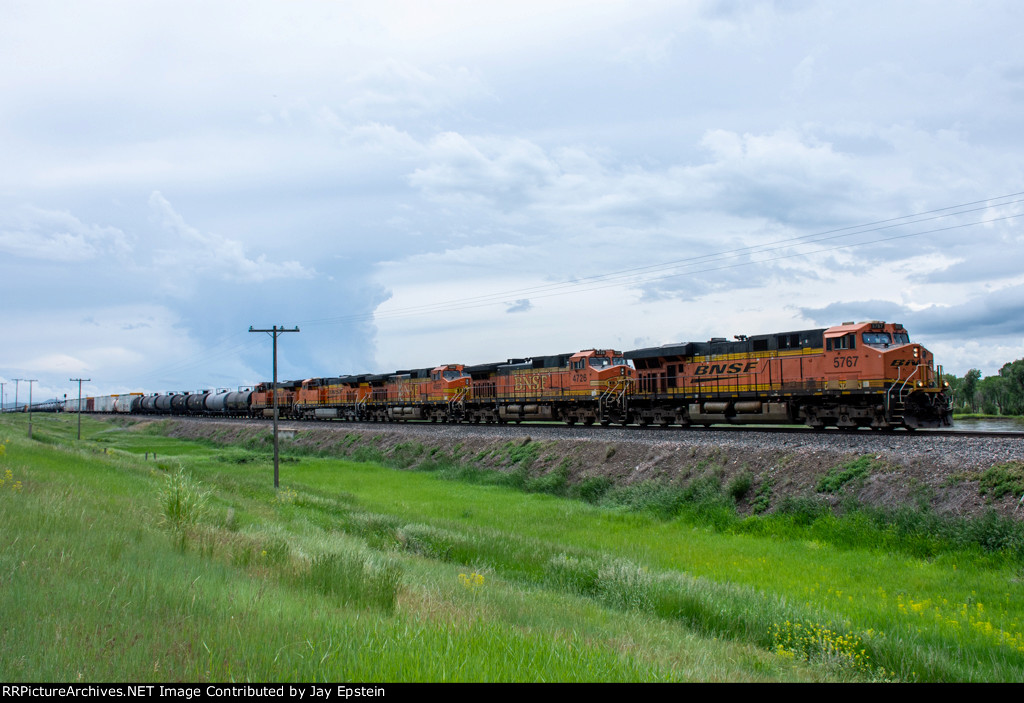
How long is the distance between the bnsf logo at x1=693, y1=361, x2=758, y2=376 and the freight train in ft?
0.15

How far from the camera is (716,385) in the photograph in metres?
29.2

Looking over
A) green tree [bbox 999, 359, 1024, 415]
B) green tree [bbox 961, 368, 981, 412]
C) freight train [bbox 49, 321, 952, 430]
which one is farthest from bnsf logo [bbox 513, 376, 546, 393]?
green tree [bbox 961, 368, 981, 412]

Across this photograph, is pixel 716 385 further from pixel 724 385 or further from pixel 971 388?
pixel 971 388

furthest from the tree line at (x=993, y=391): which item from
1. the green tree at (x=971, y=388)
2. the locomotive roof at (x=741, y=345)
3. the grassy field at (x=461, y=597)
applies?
the grassy field at (x=461, y=597)

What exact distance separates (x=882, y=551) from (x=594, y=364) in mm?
22829

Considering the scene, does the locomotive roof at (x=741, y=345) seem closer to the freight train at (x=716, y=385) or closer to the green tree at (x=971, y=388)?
the freight train at (x=716, y=385)

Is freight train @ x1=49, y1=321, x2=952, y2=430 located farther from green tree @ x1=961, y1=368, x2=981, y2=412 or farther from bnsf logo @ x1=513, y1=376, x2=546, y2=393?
green tree @ x1=961, y1=368, x2=981, y2=412

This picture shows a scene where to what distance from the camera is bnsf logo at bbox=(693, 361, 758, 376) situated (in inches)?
1110

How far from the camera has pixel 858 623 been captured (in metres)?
9.09

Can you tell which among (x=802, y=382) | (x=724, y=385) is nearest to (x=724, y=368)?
(x=724, y=385)

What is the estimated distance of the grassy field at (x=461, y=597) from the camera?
4551 millimetres

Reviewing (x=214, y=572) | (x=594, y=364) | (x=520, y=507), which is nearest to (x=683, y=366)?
(x=594, y=364)
